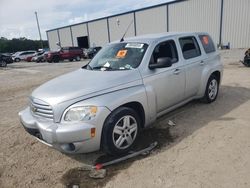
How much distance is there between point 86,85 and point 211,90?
3500 millimetres

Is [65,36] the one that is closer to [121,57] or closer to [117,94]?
[121,57]

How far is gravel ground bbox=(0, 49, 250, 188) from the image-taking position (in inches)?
123

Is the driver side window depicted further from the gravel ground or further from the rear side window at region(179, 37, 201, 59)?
the gravel ground

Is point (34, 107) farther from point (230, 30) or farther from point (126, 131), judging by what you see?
point (230, 30)

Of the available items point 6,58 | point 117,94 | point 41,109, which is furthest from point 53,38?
point 117,94

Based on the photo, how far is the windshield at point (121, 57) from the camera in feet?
13.9

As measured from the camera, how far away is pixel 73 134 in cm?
321

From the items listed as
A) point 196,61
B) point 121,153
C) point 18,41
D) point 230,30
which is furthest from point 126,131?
point 18,41

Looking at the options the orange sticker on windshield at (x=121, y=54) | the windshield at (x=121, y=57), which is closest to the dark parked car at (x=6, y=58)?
the windshield at (x=121, y=57)

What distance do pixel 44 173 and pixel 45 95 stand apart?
1130 mm

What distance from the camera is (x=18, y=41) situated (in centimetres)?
6638

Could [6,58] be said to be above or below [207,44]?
below

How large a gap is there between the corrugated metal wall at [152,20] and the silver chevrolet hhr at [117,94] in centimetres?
2465

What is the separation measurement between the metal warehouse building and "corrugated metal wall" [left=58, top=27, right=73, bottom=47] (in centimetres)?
864
